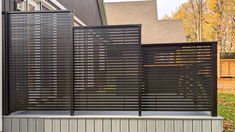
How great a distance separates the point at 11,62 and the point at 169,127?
223 centimetres

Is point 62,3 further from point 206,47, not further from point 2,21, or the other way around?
point 206,47

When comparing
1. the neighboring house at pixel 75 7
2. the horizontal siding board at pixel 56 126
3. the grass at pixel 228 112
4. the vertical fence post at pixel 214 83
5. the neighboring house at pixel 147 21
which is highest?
the neighboring house at pixel 147 21

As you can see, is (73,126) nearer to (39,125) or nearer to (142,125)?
(39,125)

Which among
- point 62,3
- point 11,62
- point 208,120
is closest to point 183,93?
point 208,120

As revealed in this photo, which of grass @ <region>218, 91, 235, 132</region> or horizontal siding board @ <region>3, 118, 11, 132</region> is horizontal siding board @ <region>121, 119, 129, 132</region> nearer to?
horizontal siding board @ <region>3, 118, 11, 132</region>

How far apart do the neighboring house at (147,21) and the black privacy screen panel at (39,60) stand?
60.0ft

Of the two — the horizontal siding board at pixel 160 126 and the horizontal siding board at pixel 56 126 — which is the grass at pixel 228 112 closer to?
the horizontal siding board at pixel 160 126

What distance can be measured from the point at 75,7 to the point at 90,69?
223 inches

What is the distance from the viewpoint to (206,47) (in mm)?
3975

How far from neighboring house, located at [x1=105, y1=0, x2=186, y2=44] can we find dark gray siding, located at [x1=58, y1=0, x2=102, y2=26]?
27.0ft

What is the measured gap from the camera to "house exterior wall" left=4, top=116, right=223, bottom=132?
3898mm

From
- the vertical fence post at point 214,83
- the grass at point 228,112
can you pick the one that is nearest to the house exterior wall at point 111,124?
the vertical fence post at point 214,83

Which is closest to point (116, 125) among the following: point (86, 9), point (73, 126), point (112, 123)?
A: point (112, 123)

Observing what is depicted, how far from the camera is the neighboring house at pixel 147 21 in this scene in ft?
74.4
